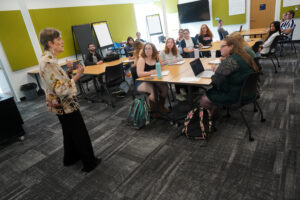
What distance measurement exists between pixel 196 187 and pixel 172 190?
23cm

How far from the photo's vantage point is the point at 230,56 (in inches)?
86.9

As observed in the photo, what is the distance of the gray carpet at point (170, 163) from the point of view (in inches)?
72.3

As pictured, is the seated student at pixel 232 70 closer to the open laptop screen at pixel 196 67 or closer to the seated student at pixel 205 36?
the open laptop screen at pixel 196 67

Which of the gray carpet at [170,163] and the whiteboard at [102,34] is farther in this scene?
the whiteboard at [102,34]

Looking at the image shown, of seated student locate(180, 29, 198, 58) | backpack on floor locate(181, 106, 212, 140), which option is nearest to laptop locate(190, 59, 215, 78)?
backpack on floor locate(181, 106, 212, 140)

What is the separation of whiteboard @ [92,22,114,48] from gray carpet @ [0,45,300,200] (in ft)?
16.2

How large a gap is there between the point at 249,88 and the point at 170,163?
4.09ft

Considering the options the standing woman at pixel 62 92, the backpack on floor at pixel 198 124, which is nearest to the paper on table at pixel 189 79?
the backpack on floor at pixel 198 124

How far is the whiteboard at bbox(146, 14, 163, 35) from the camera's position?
9.77 m

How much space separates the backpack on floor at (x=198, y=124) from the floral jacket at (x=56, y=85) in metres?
1.47

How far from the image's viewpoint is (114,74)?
4051 millimetres

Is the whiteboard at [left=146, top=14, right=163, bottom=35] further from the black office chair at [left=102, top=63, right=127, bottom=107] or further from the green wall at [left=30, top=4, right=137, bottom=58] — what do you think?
the black office chair at [left=102, top=63, right=127, bottom=107]

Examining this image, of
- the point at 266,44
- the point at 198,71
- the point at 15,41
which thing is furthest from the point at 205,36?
the point at 15,41

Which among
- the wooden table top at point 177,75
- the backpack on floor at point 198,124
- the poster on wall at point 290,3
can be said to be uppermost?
the poster on wall at point 290,3
